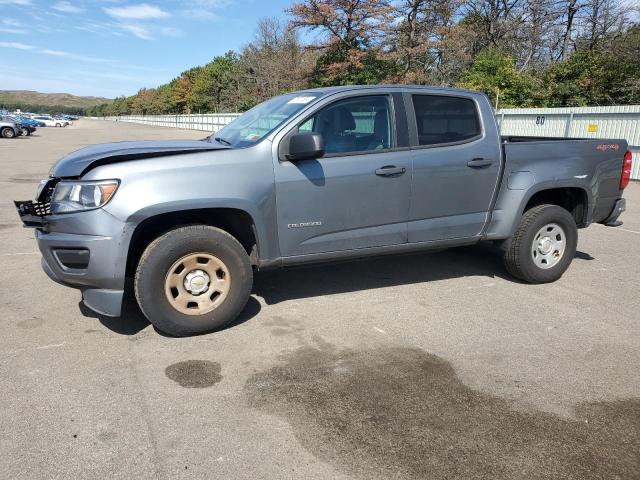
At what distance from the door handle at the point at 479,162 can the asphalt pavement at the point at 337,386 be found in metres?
1.26

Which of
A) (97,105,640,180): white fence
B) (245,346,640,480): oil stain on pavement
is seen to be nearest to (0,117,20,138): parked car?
(97,105,640,180): white fence

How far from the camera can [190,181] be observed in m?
3.77

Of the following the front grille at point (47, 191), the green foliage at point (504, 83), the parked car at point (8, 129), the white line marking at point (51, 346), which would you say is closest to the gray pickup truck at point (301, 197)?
the front grille at point (47, 191)

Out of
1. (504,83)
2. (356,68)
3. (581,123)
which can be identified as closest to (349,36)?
(356,68)

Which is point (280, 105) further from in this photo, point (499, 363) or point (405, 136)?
point (499, 363)

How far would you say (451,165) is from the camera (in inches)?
185

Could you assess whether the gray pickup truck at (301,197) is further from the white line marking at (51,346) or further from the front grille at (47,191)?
the white line marking at (51,346)

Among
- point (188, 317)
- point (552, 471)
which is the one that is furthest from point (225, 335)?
point (552, 471)

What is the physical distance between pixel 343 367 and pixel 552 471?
56.7 inches

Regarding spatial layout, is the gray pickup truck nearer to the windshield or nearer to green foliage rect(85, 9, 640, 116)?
the windshield

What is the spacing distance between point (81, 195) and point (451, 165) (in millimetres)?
3074

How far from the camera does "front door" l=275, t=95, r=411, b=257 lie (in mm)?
4121

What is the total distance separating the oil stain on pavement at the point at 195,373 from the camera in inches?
132

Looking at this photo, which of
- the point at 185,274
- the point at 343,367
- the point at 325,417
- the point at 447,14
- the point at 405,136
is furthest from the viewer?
the point at 447,14
